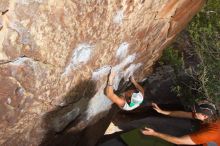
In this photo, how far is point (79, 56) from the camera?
11.6 feet

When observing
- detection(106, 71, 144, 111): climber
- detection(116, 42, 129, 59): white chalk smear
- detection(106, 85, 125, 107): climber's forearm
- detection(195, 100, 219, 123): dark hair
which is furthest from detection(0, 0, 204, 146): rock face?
detection(195, 100, 219, 123): dark hair

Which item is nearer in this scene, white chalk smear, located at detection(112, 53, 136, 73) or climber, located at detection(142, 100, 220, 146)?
climber, located at detection(142, 100, 220, 146)

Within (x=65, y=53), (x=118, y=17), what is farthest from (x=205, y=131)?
(x=65, y=53)

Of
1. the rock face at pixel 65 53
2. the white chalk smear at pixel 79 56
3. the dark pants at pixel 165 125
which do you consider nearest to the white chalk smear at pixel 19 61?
the rock face at pixel 65 53

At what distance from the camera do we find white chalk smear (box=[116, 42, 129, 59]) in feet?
13.3

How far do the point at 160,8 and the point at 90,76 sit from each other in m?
0.97

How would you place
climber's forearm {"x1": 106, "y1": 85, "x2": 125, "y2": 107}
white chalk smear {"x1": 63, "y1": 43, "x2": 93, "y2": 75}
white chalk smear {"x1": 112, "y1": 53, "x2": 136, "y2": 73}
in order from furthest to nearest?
white chalk smear {"x1": 112, "y1": 53, "x2": 136, "y2": 73} < climber's forearm {"x1": 106, "y1": 85, "x2": 125, "y2": 107} < white chalk smear {"x1": 63, "y1": 43, "x2": 93, "y2": 75}

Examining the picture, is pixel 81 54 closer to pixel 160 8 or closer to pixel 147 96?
pixel 160 8

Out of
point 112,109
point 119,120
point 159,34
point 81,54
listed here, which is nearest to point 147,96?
point 119,120

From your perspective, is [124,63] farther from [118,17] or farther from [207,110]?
[207,110]

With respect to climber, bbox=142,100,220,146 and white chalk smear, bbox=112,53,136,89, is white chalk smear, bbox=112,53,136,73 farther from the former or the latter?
climber, bbox=142,100,220,146

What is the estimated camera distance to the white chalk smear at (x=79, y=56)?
347cm

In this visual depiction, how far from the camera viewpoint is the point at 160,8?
13.4 ft

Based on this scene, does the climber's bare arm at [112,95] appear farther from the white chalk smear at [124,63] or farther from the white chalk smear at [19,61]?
the white chalk smear at [19,61]
